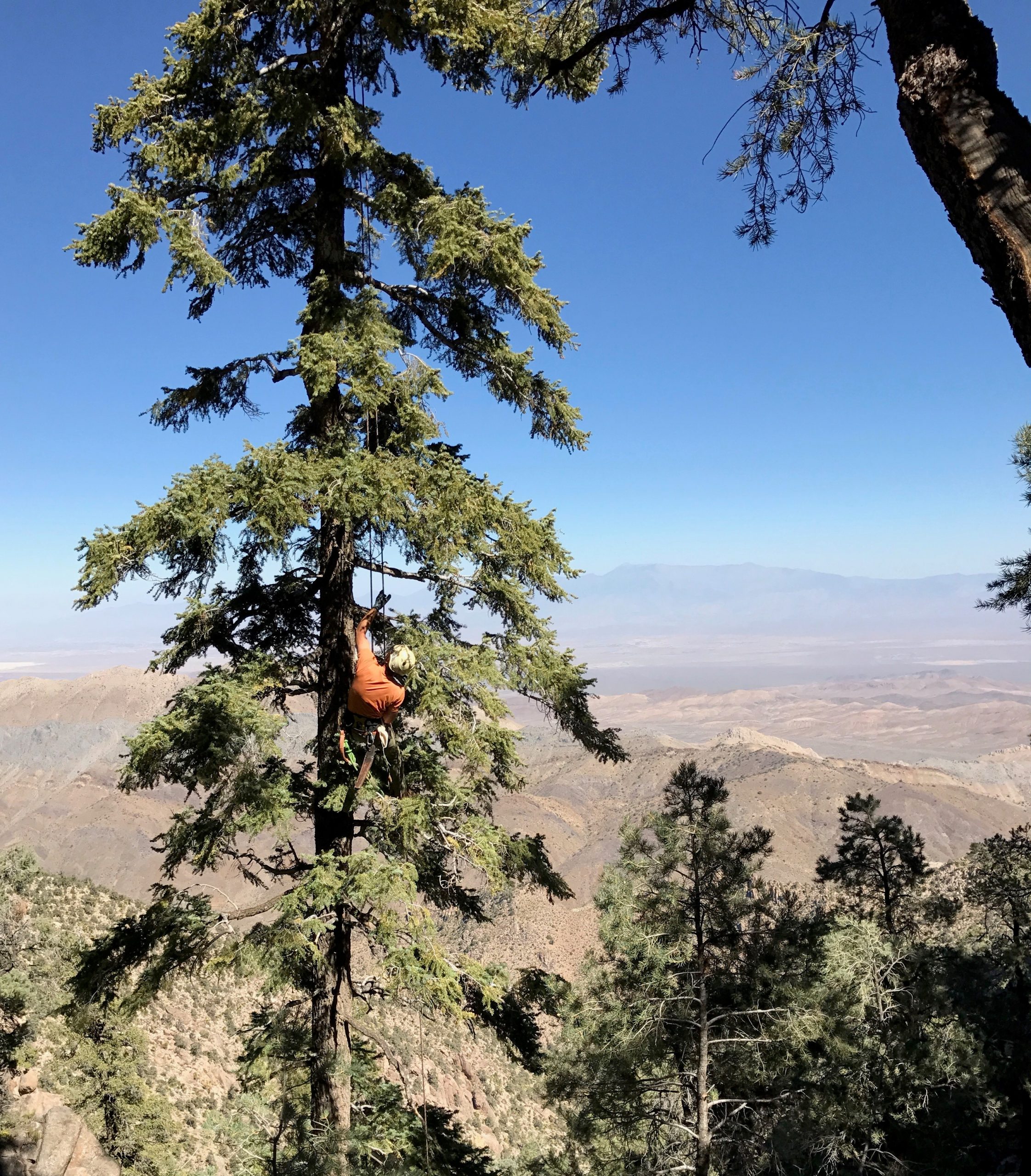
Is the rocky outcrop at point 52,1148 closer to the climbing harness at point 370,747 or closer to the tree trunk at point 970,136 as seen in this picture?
the climbing harness at point 370,747

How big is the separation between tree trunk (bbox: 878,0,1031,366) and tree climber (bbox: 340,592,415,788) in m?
3.64

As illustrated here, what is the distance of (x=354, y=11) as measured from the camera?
577cm

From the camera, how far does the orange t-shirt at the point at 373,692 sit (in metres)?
4.62

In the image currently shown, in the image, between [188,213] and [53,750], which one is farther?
[53,750]

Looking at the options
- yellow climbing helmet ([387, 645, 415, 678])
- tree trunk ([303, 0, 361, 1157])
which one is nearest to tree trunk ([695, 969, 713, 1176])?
tree trunk ([303, 0, 361, 1157])

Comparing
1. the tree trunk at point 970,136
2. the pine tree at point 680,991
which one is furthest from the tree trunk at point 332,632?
the pine tree at point 680,991

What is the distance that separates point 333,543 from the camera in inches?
215

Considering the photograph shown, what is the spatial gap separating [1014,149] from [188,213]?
541cm

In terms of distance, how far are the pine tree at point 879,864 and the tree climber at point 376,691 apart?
56.5ft

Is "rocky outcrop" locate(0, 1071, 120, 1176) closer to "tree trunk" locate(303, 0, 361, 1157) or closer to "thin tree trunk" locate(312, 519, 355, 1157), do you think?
"thin tree trunk" locate(312, 519, 355, 1157)

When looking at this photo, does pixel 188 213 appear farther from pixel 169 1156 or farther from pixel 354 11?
pixel 169 1156

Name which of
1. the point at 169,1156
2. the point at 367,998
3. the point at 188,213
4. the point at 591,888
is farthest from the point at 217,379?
the point at 591,888

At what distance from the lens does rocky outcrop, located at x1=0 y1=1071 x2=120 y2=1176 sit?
1573cm

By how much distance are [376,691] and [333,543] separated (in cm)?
144
